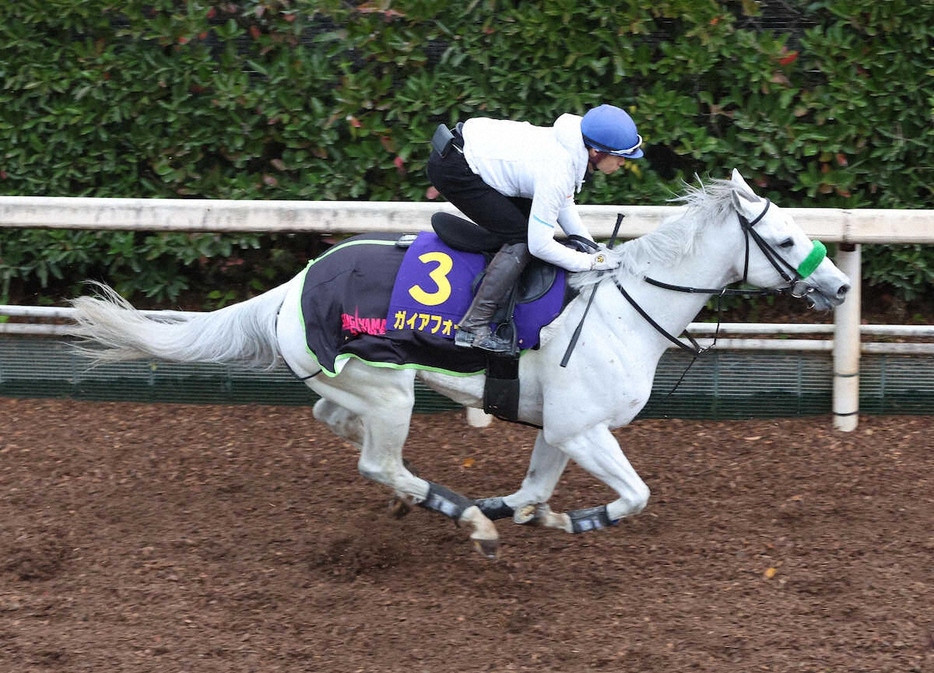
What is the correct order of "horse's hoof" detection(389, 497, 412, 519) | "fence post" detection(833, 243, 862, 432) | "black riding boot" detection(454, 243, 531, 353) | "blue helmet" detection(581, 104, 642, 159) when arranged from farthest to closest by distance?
1. "fence post" detection(833, 243, 862, 432)
2. "horse's hoof" detection(389, 497, 412, 519)
3. "black riding boot" detection(454, 243, 531, 353)
4. "blue helmet" detection(581, 104, 642, 159)

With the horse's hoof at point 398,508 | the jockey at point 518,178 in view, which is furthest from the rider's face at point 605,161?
the horse's hoof at point 398,508

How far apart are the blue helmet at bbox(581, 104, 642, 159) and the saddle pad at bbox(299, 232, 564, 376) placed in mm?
611

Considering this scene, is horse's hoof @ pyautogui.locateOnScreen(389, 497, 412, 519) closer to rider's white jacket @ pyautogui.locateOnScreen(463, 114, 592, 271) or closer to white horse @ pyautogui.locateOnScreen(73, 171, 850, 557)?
white horse @ pyautogui.locateOnScreen(73, 171, 850, 557)

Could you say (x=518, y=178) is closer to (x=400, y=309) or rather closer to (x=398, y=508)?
(x=400, y=309)

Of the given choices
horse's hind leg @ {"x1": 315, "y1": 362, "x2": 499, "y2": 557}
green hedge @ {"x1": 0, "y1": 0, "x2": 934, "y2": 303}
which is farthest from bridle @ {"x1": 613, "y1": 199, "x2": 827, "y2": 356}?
green hedge @ {"x1": 0, "y1": 0, "x2": 934, "y2": 303}

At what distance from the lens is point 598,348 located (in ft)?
15.8

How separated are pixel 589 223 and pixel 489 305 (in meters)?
1.56

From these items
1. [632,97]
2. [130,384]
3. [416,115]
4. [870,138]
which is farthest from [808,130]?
[130,384]

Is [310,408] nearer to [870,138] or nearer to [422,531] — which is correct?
[422,531]

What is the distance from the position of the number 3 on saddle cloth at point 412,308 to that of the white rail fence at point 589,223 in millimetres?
1232

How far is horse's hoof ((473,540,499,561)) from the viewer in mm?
4969

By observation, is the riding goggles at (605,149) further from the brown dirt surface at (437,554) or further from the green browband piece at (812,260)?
the brown dirt surface at (437,554)

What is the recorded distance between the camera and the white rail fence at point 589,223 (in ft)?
19.8

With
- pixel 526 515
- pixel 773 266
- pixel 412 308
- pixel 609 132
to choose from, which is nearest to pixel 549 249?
pixel 609 132
